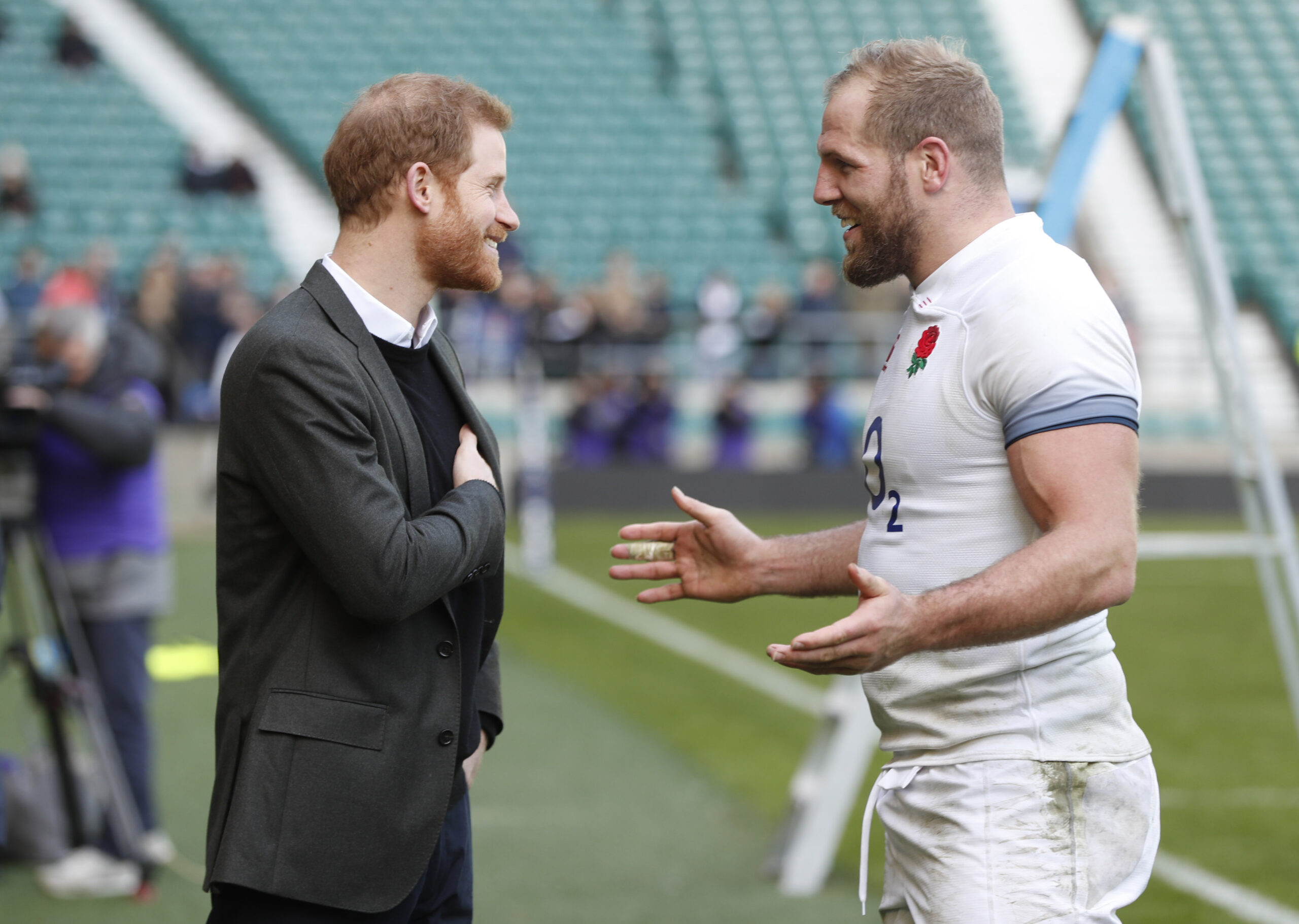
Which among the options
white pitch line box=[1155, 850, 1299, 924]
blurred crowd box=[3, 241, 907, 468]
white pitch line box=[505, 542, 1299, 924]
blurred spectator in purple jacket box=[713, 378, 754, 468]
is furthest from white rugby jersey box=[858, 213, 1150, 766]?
blurred spectator in purple jacket box=[713, 378, 754, 468]

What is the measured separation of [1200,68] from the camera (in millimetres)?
24391

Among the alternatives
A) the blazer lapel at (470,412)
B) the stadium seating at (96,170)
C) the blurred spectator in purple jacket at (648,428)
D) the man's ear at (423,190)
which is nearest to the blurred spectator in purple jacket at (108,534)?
the blazer lapel at (470,412)

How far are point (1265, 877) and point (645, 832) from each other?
89.4 inches

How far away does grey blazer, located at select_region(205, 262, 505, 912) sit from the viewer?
2205mm

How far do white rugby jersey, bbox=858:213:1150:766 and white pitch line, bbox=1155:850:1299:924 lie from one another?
2826 mm

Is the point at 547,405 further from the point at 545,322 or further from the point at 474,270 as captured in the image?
the point at 474,270

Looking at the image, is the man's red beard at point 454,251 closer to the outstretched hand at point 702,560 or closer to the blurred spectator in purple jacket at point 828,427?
the outstretched hand at point 702,560

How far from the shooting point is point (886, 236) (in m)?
2.47

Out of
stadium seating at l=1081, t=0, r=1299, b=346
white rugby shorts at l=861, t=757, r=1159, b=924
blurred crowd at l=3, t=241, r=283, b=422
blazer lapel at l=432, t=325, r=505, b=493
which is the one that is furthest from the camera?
stadium seating at l=1081, t=0, r=1299, b=346

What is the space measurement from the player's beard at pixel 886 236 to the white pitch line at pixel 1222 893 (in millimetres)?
3137

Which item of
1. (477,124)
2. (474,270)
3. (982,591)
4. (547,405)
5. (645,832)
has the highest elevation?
(477,124)

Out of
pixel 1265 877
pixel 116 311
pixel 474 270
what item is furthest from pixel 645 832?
pixel 116 311

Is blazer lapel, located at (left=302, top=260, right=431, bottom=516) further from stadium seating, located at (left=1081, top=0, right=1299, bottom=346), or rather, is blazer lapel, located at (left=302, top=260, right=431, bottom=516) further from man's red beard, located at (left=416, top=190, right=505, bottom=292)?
stadium seating, located at (left=1081, top=0, right=1299, bottom=346)

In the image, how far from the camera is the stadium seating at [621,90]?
20.8 meters
